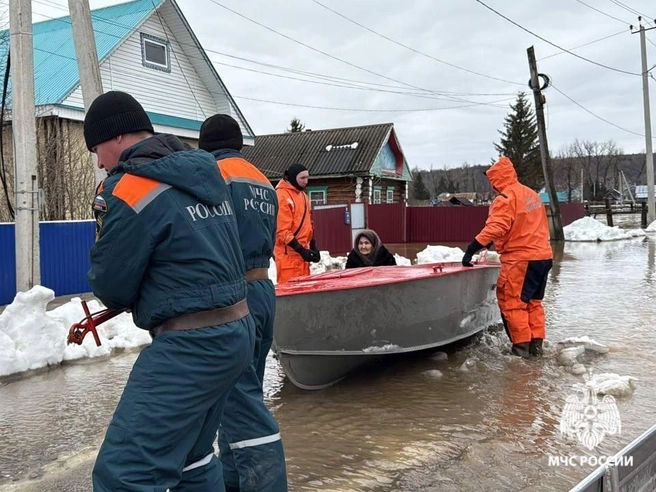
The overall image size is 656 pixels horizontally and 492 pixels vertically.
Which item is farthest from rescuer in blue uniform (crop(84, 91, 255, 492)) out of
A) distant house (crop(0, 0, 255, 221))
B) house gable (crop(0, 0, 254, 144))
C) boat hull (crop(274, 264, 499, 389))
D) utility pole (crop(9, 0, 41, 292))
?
house gable (crop(0, 0, 254, 144))

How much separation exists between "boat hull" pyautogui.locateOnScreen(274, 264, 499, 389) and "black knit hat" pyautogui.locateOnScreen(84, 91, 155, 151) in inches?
96.8

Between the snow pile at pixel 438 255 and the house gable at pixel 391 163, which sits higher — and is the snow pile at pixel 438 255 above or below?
below

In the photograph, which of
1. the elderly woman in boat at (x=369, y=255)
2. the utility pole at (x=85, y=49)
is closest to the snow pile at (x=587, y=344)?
the elderly woman in boat at (x=369, y=255)

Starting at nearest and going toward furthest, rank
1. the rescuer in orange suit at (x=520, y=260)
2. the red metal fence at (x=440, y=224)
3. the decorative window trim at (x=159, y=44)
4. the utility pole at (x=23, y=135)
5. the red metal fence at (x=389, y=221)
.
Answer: the rescuer in orange suit at (x=520, y=260) < the utility pole at (x=23, y=135) < the decorative window trim at (x=159, y=44) < the red metal fence at (x=389, y=221) < the red metal fence at (x=440, y=224)

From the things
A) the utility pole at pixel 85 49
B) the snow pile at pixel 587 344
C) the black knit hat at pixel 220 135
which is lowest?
the snow pile at pixel 587 344

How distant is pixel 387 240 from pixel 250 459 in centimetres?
2058

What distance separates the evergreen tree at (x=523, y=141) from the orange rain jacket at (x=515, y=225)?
135 ft

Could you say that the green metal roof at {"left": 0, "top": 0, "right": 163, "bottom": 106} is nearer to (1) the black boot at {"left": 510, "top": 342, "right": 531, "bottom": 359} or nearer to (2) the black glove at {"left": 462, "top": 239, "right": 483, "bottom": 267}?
(2) the black glove at {"left": 462, "top": 239, "right": 483, "bottom": 267}

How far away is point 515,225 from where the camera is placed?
19.0 feet

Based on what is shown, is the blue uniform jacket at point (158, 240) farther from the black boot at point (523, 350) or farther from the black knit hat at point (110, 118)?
the black boot at point (523, 350)

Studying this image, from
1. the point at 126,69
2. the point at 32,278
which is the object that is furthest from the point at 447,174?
the point at 32,278

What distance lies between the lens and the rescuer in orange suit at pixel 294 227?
18.4 ft

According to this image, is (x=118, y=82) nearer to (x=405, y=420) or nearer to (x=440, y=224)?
(x=440, y=224)

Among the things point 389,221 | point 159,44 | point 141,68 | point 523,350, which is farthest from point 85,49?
point 389,221
